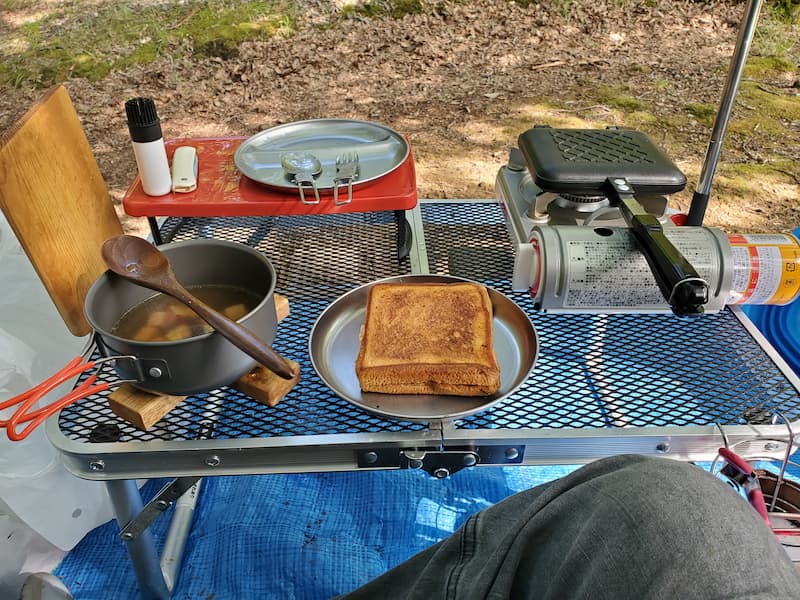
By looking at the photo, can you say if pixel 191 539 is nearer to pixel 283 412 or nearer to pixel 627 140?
pixel 283 412

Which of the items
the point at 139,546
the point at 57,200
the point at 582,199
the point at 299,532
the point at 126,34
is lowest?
the point at 299,532

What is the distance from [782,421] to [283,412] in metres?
0.83

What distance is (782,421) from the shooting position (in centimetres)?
95

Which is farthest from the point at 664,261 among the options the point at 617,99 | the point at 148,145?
the point at 617,99

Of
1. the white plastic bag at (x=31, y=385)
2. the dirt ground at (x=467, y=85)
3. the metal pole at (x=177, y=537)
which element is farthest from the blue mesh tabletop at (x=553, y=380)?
the dirt ground at (x=467, y=85)

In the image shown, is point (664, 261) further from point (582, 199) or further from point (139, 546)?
point (139, 546)

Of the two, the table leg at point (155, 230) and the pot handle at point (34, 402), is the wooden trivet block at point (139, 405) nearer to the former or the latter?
the pot handle at point (34, 402)

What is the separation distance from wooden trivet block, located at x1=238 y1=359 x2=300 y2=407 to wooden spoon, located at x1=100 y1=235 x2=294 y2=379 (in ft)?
0.35

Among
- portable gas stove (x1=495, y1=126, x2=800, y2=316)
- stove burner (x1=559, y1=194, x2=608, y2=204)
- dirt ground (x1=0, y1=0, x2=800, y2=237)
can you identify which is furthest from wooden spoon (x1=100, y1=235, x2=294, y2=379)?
dirt ground (x1=0, y1=0, x2=800, y2=237)

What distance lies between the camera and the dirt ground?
3285 millimetres

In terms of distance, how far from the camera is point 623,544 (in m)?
0.60

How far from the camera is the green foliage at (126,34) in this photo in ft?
13.7

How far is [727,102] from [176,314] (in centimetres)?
110

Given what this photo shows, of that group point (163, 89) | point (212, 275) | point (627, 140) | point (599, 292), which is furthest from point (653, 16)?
point (212, 275)
